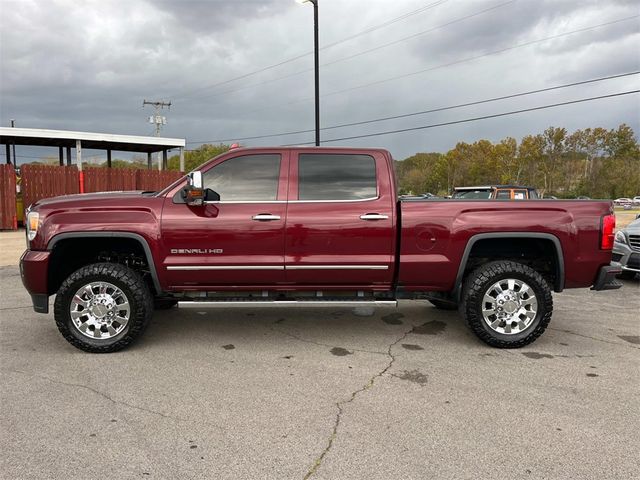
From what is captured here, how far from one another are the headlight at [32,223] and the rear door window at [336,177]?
249 cm

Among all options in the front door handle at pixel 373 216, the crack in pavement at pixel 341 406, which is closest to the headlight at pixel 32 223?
the front door handle at pixel 373 216

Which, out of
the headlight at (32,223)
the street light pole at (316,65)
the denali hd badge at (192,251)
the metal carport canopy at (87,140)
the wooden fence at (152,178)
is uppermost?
the street light pole at (316,65)

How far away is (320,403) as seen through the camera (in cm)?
357

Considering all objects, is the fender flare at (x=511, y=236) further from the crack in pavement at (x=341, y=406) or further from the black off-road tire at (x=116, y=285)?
the black off-road tire at (x=116, y=285)

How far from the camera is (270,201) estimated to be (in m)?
4.72

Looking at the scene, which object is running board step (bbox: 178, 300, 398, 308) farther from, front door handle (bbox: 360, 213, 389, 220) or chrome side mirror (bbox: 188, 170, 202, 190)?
chrome side mirror (bbox: 188, 170, 202, 190)

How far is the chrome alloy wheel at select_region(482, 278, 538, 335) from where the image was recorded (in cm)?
473

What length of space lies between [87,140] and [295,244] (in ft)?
65.6

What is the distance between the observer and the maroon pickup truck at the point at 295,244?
4.59 m

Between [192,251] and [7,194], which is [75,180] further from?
[192,251]

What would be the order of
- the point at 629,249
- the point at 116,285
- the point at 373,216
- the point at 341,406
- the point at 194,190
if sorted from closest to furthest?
1. the point at 341,406
2. the point at 194,190
3. the point at 116,285
4. the point at 373,216
5. the point at 629,249

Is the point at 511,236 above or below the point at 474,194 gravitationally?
below

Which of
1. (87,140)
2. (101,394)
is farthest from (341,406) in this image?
(87,140)

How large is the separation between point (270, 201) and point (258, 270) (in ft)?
2.22
